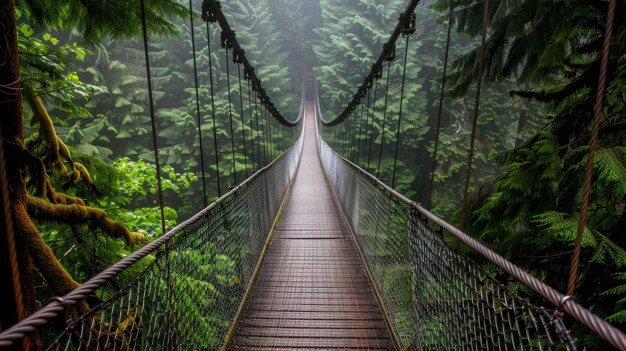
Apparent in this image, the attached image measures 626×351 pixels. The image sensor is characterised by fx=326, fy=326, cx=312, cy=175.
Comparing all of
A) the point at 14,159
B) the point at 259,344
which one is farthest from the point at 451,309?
the point at 14,159

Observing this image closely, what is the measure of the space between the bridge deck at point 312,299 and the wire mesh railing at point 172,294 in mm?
164

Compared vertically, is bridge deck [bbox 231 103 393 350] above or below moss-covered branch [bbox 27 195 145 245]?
below

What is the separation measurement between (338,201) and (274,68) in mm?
10075

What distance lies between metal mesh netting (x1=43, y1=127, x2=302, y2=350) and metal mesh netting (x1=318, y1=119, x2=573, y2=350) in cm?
87

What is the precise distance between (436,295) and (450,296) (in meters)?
0.14

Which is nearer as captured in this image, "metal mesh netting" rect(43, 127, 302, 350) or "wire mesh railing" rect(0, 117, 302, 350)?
"wire mesh railing" rect(0, 117, 302, 350)

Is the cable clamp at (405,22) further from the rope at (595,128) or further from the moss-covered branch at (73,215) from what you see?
the moss-covered branch at (73,215)

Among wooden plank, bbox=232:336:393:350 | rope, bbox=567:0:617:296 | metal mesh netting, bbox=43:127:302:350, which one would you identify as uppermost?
rope, bbox=567:0:617:296

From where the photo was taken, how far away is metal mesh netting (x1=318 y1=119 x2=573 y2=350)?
796mm

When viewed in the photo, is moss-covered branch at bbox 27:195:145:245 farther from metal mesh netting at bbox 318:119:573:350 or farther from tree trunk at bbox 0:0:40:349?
metal mesh netting at bbox 318:119:573:350

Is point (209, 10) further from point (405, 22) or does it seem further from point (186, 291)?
point (186, 291)

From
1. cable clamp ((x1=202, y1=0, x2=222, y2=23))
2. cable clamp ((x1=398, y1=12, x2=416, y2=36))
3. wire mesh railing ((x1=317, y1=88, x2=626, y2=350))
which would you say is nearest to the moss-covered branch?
wire mesh railing ((x1=317, y1=88, x2=626, y2=350))

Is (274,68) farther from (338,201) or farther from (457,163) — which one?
(338,201)

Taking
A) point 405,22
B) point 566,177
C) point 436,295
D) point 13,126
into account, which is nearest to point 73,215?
point 13,126
